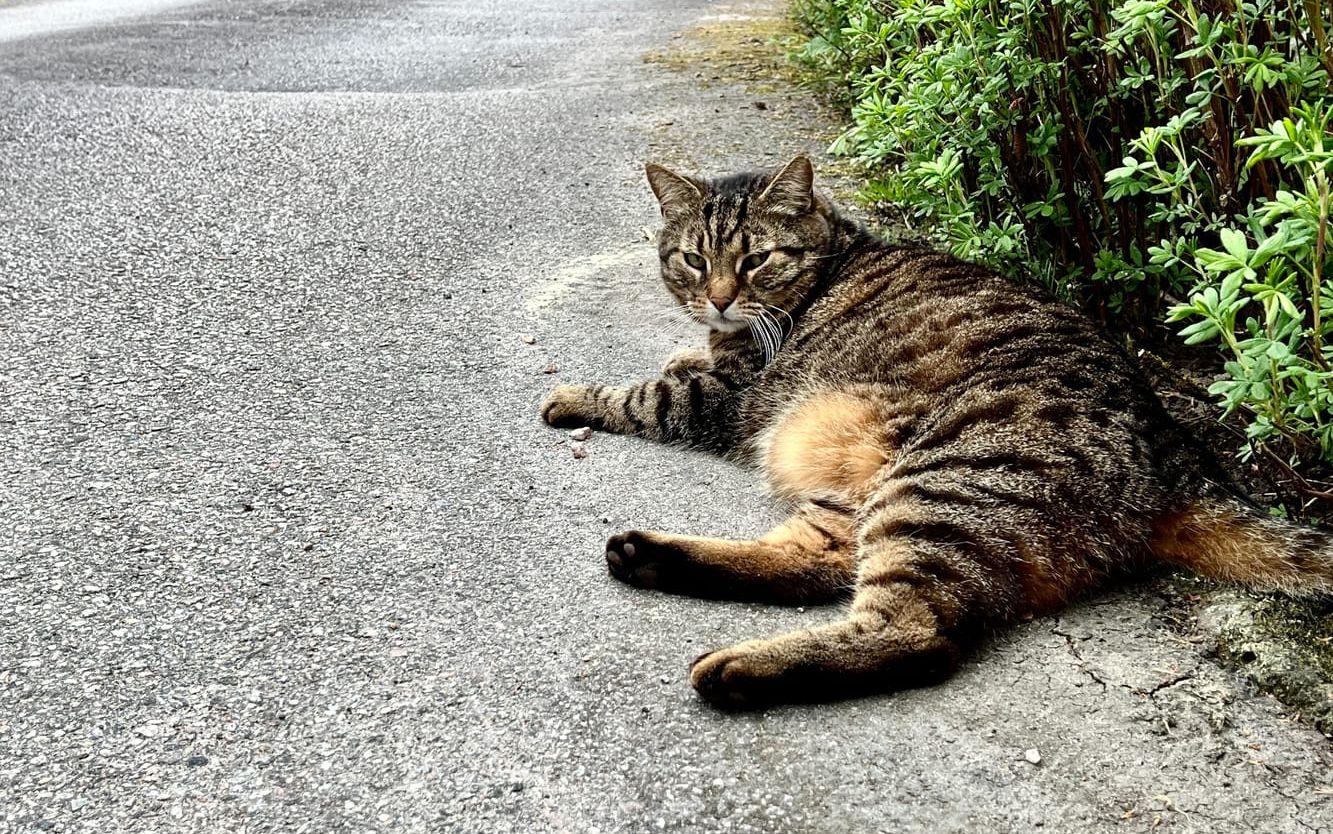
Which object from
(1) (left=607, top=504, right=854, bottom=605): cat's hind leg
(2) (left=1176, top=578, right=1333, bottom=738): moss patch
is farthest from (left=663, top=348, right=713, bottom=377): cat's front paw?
(2) (left=1176, top=578, right=1333, bottom=738): moss patch

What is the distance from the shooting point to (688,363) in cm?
401

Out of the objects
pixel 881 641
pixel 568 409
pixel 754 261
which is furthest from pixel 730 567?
pixel 754 261

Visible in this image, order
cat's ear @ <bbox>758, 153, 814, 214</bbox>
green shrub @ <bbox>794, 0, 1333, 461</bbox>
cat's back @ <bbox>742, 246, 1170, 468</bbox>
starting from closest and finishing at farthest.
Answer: green shrub @ <bbox>794, 0, 1333, 461</bbox> → cat's back @ <bbox>742, 246, 1170, 468</bbox> → cat's ear @ <bbox>758, 153, 814, 214</bbox>

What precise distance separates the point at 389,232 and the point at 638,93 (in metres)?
2.79

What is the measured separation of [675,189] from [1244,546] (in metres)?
2.32

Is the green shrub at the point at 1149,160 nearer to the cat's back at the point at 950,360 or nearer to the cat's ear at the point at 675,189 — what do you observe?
the cat's back at the point at 950,360

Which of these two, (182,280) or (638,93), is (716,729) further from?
(638,93)

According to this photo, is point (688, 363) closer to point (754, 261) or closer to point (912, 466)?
point (754, 261)

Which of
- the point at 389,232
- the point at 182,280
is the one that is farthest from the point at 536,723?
the point at 389,232

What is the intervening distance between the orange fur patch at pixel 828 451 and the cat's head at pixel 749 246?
0.60 metres

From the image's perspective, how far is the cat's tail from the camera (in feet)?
8.59

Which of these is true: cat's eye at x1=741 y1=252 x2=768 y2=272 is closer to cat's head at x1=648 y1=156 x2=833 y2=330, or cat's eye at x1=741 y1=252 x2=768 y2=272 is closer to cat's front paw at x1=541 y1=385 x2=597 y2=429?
cat's head at x1=648 y1=156 x2=833 y2=330

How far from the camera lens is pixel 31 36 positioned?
29.6 ft

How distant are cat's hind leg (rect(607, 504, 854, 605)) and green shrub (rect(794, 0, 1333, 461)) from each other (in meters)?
1.02
